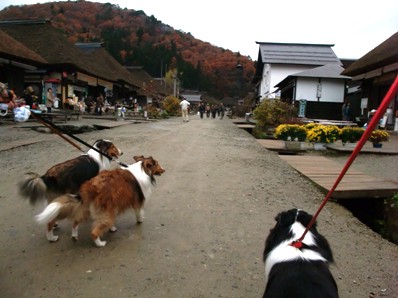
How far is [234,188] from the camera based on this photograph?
18.8 feet

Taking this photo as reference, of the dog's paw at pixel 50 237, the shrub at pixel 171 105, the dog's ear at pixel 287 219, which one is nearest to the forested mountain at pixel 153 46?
the shrub at pixel 171 105

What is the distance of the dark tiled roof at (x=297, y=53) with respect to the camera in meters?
29.6

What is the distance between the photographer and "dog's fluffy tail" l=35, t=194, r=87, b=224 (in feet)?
10.1

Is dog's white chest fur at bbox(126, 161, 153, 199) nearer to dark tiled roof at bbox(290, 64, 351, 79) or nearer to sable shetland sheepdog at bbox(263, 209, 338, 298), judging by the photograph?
sable shetland sheepdog at bbox(263, 209, 338, 298)

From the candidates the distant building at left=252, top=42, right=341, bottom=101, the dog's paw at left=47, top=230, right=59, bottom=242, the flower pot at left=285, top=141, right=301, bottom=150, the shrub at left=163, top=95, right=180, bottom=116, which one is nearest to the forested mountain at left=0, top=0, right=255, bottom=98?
the shrub at left=163, top=95, right=180, bottom=116

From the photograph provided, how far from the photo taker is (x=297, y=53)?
30.8 metres

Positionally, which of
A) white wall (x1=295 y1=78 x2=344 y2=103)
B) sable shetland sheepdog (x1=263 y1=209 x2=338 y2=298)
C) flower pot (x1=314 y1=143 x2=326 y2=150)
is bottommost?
sable shetland sheepdog (x1=263 y1=209 x2=338 y2=298)

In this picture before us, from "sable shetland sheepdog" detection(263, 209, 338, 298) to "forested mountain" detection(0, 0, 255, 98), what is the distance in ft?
179

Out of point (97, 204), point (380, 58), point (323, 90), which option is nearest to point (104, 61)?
point (323, 90)

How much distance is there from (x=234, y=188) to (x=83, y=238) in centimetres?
277

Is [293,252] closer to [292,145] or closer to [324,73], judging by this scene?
[292,145]

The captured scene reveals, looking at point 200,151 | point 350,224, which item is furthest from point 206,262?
point 200,151

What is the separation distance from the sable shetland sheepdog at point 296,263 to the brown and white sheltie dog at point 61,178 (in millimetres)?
2248

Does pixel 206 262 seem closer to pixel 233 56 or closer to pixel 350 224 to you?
pixel 350 224
